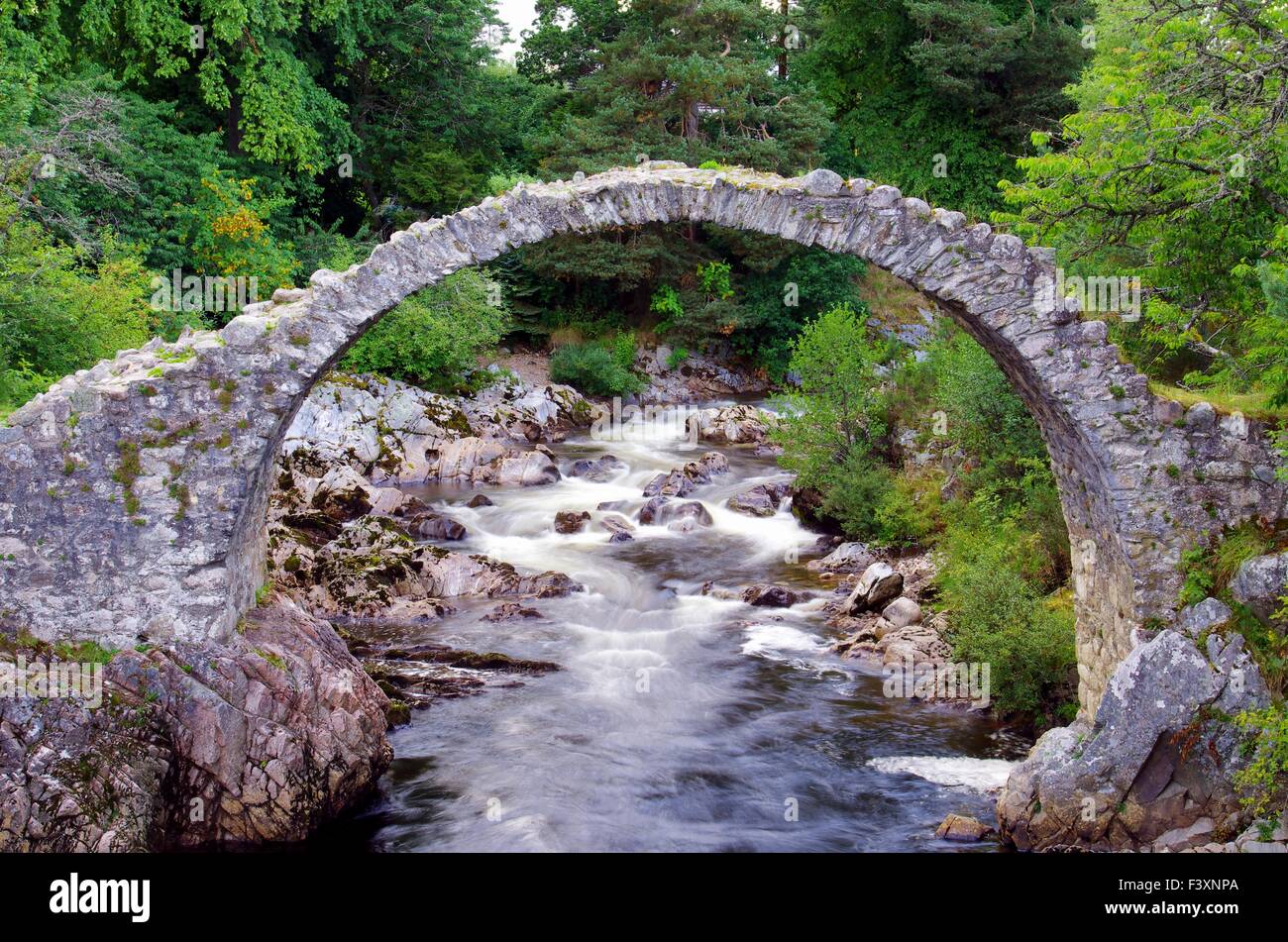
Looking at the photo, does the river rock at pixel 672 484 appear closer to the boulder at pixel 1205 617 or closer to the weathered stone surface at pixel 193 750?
the weathered stone surface at pixel 193 750

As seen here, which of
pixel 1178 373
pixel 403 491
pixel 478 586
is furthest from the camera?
pixel 403 491

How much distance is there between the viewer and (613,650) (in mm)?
14133

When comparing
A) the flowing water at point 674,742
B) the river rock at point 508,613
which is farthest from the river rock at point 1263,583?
the river rock at point 508,613

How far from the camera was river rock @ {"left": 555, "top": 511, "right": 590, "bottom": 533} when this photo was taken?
762 inches

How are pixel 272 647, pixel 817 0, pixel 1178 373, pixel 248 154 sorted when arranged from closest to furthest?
pixel 272 647 < pixel 1178 373 < pixel 248 154 < pixel 817 0

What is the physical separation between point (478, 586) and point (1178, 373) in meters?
10.00

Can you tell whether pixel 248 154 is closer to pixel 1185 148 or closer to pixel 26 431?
pixel 26 431

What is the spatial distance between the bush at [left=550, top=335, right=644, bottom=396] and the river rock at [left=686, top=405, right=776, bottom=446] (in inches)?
134

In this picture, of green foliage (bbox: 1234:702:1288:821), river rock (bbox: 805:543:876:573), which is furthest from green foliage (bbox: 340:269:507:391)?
green foliage (bbox: 1234:702:1288:821)

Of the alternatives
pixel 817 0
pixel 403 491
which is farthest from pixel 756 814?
pixel 817 0

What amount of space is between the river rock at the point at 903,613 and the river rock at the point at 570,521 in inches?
260

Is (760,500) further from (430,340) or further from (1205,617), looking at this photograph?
(1205,617)

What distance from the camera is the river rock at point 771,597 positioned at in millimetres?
15859

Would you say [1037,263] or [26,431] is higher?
[1037,263]
